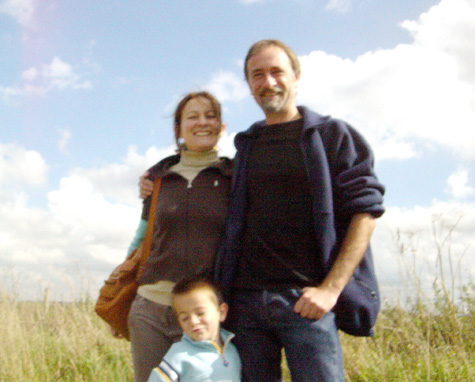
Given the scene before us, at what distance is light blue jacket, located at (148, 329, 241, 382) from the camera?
215cm

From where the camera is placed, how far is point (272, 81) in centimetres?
235

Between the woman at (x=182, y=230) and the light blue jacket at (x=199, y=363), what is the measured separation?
6.3 inches

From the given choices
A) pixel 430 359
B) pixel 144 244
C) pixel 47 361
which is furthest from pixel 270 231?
pixel 47 361

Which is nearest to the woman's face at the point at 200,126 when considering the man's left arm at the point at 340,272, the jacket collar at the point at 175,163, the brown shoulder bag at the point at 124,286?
the jacket collar at the point at 175,163

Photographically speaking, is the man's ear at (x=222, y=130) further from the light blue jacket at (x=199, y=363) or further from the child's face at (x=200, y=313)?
the light blue jacket at (x=199, y=363)

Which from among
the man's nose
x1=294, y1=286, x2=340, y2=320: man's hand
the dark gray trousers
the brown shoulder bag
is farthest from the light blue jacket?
the man's nose

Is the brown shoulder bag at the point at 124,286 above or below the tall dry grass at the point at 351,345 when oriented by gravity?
above

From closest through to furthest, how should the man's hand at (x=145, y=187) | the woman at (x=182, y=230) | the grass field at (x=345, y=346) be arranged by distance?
the woman at (x=182, y=230) < the man's hand at (x=145, y=187) < the grass field at (x=345, y=346)

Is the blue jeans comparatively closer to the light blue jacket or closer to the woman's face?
the light blue jacket

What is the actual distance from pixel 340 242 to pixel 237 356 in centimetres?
69

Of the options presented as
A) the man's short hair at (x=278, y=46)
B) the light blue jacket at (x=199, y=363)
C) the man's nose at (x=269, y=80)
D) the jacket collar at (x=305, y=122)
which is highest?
the man's short hair at (x=278, y=46)

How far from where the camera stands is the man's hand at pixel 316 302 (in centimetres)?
199

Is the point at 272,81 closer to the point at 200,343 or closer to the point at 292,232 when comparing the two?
the point at 292,232

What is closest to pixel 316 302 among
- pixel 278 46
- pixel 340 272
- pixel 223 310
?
pixel 340 272
